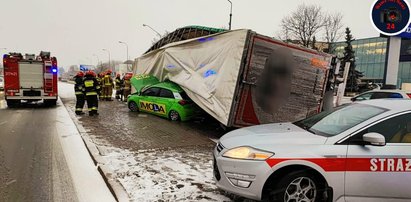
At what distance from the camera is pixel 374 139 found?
12.3 ft

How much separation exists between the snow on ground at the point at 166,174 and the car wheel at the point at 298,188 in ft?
2.86

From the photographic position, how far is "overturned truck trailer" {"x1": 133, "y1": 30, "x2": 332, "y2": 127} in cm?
865

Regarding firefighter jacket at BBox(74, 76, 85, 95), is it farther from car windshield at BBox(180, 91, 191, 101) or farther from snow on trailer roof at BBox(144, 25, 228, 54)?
snow on trailer roof at BBox(144, 25, 228, 54)

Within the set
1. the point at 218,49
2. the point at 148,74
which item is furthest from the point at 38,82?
the point at 218,49

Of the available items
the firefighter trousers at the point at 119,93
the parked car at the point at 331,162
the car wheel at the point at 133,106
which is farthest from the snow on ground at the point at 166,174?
the firefighter trousers at the point at 119,93

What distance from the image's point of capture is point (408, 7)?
8797 millimetres

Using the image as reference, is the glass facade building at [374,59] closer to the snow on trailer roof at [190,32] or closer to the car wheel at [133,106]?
the snow on trailer roof at [190,32]

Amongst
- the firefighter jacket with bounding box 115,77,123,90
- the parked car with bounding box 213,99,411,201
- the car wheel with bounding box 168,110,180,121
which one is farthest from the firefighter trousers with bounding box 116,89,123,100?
the parked car with bounding box 213,99,411,201

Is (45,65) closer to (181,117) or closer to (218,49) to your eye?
(181,117)

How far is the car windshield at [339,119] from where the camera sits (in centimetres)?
423

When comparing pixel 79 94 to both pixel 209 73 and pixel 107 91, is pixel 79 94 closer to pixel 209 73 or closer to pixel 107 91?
pixel 209 73

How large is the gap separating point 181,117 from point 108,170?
6232 millimetres

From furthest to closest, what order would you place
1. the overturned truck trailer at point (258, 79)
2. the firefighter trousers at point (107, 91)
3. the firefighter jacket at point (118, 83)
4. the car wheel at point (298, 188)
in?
the firefighter jacket at point (118, 83)
the firefighter trousers at point (107, 91)
the overturned truck trailer at point (258, 79)
the car wheel at point (298, 188)
